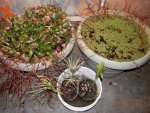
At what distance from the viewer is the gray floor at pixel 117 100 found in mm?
1363

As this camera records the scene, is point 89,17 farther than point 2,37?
Yes

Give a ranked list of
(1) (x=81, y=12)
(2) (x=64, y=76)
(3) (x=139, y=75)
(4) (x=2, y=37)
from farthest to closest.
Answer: (1) (x=81, y=12)
(3) (x=139, y=75)
(2) (x=64, y=76)
(4) (x=2, y=37)

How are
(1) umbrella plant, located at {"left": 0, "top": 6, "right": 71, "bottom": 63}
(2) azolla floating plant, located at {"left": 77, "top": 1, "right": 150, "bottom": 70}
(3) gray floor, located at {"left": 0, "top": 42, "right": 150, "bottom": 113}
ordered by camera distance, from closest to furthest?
(1) umbrella plant, located at {"left": 0, "top": 6, "right": 71, "bottom": 63}
(2) azolla floating plant, located at {"left": 77, "top": 1, "right": 150, "bottom": 70}
(3) gray floor, located at {"left": 0, "top": 42, "right": 150, "bottom": 113}

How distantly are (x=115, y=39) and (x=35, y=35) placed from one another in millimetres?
436

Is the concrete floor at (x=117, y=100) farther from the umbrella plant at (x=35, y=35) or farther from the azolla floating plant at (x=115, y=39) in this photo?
the umbrella plant at (x=35, y=35)

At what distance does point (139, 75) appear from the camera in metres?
1.48

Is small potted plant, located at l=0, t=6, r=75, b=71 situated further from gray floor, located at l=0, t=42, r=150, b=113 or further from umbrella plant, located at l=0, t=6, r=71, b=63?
gray floor, located at l=0, t=42, r=150, b=113

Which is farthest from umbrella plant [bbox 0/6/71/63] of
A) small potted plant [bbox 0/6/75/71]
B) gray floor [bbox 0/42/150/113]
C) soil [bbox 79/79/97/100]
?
gray floor [bbox 0/42/150/113]

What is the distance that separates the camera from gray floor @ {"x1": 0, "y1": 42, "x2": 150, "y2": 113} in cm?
136

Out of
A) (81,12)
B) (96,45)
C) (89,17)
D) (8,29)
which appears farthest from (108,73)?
(8,29)

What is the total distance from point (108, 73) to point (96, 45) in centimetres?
23

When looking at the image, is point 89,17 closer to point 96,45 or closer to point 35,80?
point 96,45

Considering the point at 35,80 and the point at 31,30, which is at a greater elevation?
the point at 31,30

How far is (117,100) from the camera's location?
4.61 ft
